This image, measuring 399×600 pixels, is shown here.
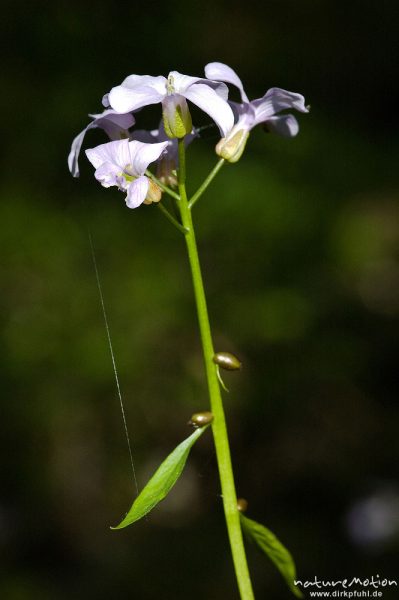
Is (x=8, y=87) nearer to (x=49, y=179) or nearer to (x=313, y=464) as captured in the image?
(x=49, y=179)

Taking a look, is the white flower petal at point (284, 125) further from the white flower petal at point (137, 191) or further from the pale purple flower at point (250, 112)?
the white flower petal at point (137, 191)

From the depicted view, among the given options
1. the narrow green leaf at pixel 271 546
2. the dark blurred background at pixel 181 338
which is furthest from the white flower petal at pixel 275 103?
the dark blurred background at pixel 181 338

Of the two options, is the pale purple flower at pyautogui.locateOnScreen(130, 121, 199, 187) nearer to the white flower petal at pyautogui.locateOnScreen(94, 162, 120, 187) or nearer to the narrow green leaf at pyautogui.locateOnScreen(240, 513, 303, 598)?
the white flower petal at pyautogui.locateOnScreen(94, 162, 120, 187)

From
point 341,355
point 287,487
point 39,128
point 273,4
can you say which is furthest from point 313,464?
point 273,4

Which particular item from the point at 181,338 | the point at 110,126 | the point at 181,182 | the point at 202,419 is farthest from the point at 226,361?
the point at 181,338

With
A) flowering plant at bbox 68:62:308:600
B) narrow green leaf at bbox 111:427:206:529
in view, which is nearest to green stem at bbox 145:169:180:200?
flowering plant at bbox 68:62:308:600

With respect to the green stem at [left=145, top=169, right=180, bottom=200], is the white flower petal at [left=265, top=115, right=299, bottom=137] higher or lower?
higher

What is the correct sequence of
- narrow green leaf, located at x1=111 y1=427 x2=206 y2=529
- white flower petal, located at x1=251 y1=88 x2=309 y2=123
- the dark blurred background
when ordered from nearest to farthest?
narrow green leaf, located at x1=111 y1=427 x2=206 y2=529 < white flower petal, located at x1=251 y1=88 x2=309 y2=123 < the dark blurred background
